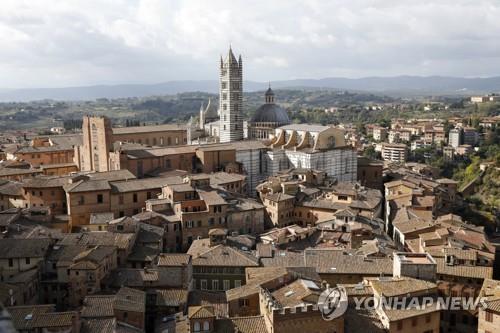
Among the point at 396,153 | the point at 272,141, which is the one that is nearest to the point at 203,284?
the point at 272,141

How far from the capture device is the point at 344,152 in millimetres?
70688

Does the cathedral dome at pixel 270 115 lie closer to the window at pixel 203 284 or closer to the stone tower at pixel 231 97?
the stone tower at pixel 231 97

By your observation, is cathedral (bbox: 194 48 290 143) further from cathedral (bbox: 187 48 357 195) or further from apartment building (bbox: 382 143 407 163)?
apartment building (bbox: 382 143 407 163)

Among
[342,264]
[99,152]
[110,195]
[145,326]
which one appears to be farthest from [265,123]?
[145,326]

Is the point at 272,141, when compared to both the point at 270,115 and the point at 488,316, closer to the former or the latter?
the point at 270,115

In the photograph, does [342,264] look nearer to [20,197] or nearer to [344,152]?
[20,197]

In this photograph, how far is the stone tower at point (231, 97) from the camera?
79.5 m

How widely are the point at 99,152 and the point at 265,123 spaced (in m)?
26.8

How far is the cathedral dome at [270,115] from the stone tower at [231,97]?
9.56ft

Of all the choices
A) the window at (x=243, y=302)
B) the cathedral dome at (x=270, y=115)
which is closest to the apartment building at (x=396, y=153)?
the cathedral dome at (x=270, y=115)

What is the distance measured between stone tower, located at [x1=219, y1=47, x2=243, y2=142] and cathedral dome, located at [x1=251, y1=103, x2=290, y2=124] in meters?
2.91

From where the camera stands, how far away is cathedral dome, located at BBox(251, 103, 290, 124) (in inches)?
3150

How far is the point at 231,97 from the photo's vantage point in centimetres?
7950

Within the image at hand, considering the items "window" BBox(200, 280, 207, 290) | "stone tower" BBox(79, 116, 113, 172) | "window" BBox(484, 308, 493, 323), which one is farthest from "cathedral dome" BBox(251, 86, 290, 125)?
"window" BBox(484, 308, 493, 323)
